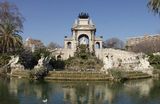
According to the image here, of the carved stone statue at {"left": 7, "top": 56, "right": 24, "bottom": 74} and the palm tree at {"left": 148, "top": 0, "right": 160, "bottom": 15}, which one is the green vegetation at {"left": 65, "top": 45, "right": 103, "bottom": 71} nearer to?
the carved stone statue at {"left": 7, "top": 56, "right": 24, "bottom": 74}

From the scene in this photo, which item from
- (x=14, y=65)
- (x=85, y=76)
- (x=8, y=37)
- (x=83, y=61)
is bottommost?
(x=85, y=76)

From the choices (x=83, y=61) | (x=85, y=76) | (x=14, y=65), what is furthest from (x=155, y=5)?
(x=83, y=61)

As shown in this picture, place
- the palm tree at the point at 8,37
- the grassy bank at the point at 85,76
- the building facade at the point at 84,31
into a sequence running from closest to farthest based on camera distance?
the grassy bank at the point at 85,76 < the palm tree at the point at 8,37 < the building facade at the point at 84,31

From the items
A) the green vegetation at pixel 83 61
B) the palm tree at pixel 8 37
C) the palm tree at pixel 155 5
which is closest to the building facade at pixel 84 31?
the green vegetation at pixel 83 61

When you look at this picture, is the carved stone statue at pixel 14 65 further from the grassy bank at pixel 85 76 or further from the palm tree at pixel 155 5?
the palm tree at pixel 155 5

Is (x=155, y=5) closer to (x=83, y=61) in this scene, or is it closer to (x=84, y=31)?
(x=83, y=61)

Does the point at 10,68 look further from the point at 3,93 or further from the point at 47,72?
the point at 3,93

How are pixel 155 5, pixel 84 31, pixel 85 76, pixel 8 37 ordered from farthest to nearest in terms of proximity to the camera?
pixel 84 31 < pixel 8 37 < pixel 85 76 < pixel 155 5

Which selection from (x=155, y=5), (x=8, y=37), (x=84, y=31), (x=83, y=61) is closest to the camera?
(x=155, y=5)

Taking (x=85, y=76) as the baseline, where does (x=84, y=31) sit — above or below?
above

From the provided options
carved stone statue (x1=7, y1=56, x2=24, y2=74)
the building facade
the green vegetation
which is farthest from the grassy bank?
the building facade

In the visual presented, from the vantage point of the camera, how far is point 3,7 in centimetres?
6231

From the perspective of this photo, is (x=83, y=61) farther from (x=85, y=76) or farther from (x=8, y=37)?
(x=85, y=76)

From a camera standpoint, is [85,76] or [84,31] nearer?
[85,76]
